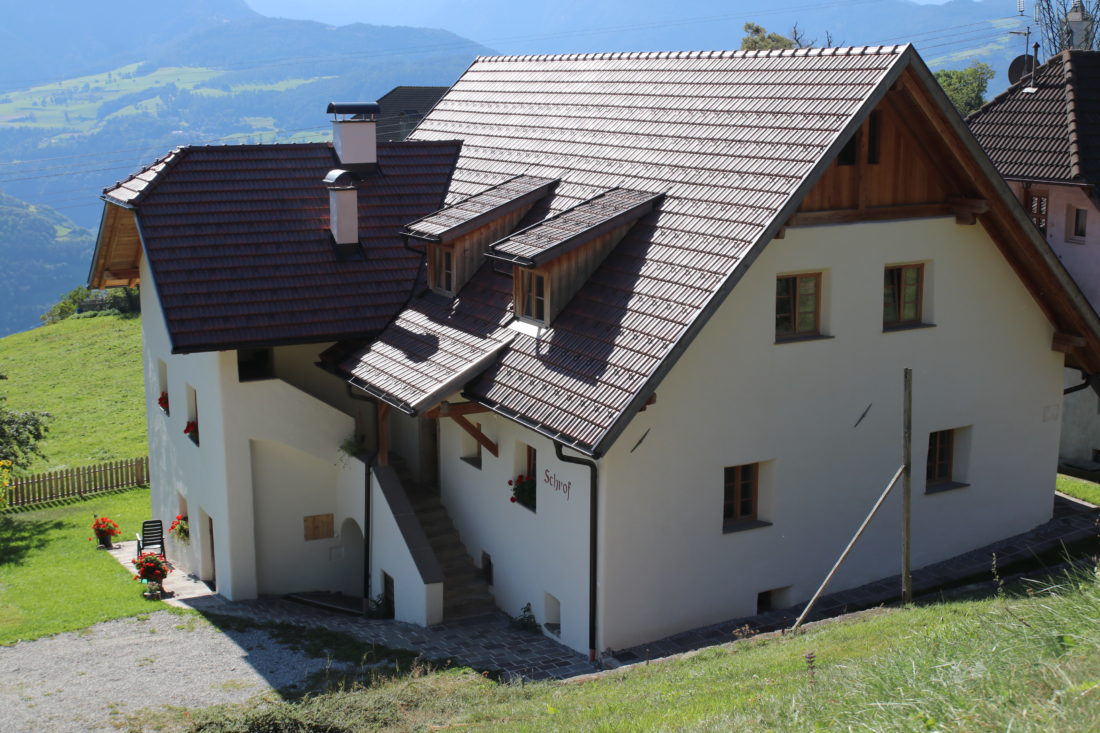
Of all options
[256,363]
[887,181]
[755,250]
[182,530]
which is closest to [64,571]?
[182,530]

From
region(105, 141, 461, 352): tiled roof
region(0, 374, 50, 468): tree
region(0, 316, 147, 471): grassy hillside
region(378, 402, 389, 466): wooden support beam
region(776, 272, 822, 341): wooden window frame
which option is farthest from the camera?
region(0, 316, 147, 471): grassy hillside

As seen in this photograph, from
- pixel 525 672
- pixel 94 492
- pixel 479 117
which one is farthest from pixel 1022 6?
pixel 525 672

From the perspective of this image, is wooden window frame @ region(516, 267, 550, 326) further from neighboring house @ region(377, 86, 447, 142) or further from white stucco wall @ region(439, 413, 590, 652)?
neighboring house @ region(377, 86, 447, 142)

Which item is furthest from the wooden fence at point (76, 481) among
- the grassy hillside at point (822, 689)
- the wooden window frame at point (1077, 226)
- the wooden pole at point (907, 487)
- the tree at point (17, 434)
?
the wooden window frame at point (1077, 226)

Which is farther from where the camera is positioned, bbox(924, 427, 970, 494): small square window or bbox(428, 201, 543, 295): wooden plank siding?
bbox(428, 201, 543, 295): wooden plank siding

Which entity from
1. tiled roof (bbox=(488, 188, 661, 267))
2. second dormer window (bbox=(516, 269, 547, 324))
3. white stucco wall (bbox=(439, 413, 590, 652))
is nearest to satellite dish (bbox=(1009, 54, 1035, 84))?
tiled roof (bbox=(488, 188, 661, 267))

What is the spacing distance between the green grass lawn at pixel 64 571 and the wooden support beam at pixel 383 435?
15.8 feet

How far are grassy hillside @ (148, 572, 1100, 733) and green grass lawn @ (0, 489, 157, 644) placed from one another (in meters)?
5.95

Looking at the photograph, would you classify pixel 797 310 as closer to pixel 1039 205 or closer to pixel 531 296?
pixel 531 296

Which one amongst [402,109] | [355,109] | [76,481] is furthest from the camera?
[402,109]

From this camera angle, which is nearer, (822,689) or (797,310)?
(822,689)

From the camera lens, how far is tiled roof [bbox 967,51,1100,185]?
78.6 feet

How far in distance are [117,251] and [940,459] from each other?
1639cm

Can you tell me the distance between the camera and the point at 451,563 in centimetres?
1912
